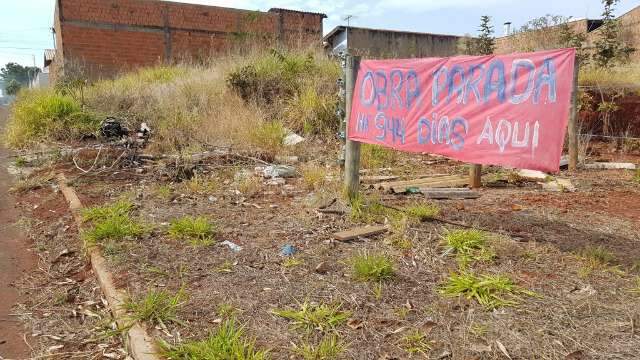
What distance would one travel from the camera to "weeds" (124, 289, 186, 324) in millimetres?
2330

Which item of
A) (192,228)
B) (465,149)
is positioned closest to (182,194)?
(192,228)

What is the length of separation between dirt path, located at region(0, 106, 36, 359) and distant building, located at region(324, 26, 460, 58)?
15.6 meters

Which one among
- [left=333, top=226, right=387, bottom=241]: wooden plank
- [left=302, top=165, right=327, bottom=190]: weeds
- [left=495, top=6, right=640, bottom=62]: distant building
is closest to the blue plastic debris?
[left=333, top=226, right=387, bottom=241]: wooden plank

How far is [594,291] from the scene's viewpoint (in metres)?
2.52

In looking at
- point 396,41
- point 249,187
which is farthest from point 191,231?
point 396,41

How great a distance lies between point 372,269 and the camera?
2744mm

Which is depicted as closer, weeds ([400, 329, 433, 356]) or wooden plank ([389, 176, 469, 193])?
weeds ([400, 329, 433, 356])

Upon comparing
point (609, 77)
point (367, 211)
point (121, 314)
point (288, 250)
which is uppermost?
point (609, 77)

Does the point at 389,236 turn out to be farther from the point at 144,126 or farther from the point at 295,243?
the point at 144,126

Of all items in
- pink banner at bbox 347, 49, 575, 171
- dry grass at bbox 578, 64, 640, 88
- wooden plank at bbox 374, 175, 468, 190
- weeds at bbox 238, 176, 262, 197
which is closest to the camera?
pink banner at bbox 347, 49, 575, 171

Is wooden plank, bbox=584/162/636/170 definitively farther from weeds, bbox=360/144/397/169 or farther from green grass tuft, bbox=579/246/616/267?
green grass tuft, bbox=579/246/616/267

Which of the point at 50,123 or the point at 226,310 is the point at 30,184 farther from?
the point at 226,310

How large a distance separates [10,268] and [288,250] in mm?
2080

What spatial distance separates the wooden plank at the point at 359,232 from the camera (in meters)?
3.46
